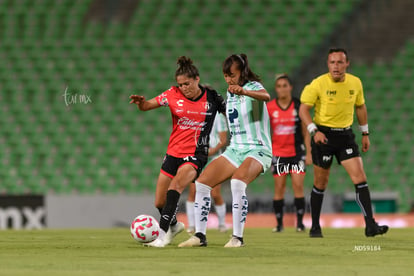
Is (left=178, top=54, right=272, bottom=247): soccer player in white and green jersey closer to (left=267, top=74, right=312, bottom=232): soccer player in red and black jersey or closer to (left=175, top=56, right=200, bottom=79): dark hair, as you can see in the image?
(left=175, top=56, right=200, bottom=79): dark hair

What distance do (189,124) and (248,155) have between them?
30.2 inches

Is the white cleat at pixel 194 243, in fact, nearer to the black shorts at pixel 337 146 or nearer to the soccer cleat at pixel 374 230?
the black shorts at pixel 337 146

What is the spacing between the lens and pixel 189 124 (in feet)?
24.4

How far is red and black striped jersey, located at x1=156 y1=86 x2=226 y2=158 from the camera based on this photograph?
737cm

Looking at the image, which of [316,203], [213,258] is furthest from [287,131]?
[213,258]

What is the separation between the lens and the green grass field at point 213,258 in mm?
5039

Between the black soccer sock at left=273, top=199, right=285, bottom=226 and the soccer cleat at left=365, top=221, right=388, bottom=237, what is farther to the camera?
the black soccer sock at left=273, top=199, right=285, bottom=226

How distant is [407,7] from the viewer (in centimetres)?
1850

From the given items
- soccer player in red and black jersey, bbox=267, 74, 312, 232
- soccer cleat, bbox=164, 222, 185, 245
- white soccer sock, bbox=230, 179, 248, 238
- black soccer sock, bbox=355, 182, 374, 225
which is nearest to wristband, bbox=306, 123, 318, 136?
black soccer sock, bbox=355, 182, 374, 225

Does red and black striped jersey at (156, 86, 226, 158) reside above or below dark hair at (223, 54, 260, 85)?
below

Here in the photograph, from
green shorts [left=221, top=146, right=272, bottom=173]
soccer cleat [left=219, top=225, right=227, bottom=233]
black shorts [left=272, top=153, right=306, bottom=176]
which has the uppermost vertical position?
green shorts [left=221, top=146, right=272, bottom=173]

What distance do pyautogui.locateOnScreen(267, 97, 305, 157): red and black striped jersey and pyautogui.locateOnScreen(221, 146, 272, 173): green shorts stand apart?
3.78 metres

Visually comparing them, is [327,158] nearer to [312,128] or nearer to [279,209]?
[312,128]

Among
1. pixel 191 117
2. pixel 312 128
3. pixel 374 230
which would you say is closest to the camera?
pixel 191 117
